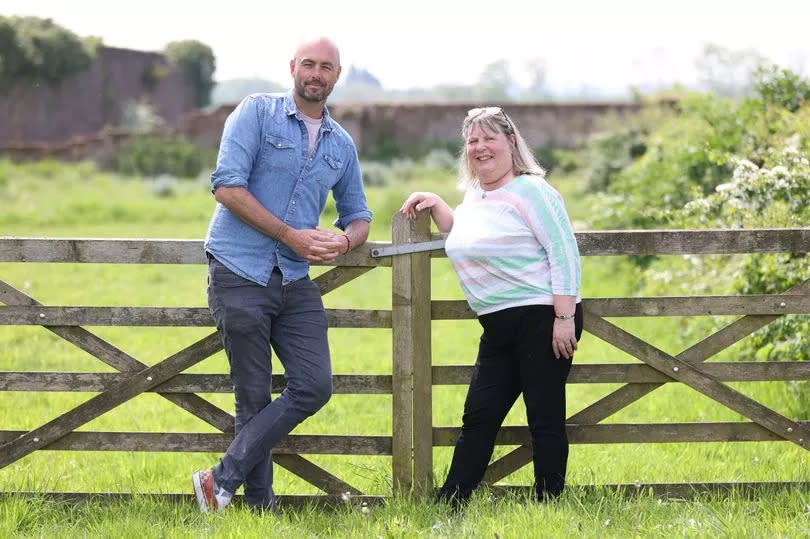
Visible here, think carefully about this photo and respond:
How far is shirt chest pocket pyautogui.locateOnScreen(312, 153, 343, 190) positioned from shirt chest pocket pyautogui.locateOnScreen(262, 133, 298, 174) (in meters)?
0.14

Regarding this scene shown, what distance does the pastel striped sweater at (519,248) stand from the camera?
4.30 metres

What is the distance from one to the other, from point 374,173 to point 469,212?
2726 cm

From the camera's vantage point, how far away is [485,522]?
4.16 m

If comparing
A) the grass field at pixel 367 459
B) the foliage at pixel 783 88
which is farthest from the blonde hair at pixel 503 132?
the foliage at pixel 783 88

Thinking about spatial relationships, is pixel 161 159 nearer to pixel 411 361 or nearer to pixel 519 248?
pixel 411 361

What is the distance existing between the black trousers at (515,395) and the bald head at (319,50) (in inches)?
52.8

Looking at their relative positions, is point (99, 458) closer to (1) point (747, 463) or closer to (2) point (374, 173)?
(1) point (747, 463)

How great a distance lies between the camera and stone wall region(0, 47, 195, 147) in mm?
41625

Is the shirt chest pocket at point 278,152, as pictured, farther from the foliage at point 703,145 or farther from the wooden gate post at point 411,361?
the foliage at point 703,145

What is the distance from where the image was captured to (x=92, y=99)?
Answer: 46.6 meters

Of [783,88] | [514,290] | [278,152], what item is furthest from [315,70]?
[783,88]

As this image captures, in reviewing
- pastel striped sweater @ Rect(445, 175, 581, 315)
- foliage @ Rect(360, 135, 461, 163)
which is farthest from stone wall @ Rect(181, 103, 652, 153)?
pastel striped sweater @ Rect(445, 175, 581, 315)

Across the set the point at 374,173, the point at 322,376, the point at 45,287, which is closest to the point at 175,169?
the point at 374,173

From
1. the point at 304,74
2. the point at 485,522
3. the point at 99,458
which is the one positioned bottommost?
the point at 99,458
